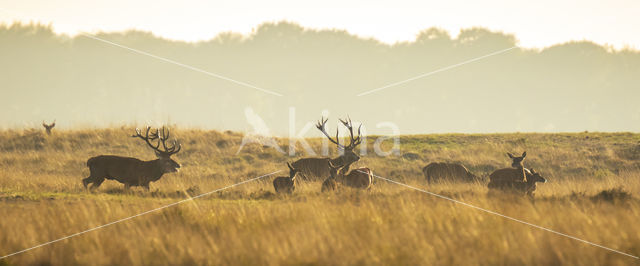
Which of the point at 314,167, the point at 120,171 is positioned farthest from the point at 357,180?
the point at 120,171

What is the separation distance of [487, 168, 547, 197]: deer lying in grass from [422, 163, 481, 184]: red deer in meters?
1.95

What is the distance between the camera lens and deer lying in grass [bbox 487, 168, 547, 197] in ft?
49.2

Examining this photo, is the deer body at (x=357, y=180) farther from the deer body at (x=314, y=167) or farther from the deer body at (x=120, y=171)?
the deer body at (x=120, y=171)

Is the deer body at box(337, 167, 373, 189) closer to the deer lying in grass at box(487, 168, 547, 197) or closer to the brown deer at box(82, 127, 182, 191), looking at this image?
the deer lying in grass at box(487, 168, 547, 197)

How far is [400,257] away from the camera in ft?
24.6

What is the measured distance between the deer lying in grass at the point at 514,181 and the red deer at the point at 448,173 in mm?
1948

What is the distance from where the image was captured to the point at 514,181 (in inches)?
604

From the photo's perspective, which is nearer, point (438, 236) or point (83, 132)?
point (438, 236)

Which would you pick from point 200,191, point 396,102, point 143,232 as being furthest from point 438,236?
point 396,102

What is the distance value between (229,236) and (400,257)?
2.54 meters

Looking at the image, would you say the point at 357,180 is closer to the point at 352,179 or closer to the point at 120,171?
the point at 352,179

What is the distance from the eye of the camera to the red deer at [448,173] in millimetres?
18125

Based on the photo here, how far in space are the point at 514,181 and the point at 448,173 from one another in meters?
3.16

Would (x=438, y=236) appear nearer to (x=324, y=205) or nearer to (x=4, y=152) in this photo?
(x=324, y=205)
